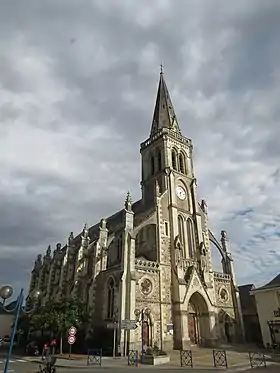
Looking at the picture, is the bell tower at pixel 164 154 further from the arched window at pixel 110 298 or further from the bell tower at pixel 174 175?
the arched window at pixel 110 298

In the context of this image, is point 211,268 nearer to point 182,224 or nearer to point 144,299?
point 182,224

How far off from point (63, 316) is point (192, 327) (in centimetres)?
1412

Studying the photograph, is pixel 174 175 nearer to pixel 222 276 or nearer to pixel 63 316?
pixel 222 276

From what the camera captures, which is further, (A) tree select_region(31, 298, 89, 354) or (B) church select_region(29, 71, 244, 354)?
(B) church select_region(29, 71, 244, 354)

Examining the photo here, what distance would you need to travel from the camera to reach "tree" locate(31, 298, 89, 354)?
2671 centimetres

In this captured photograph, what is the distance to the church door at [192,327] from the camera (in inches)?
1241

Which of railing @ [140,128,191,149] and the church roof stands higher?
railing @ [140,128,191,149]

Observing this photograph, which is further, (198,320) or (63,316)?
(198,320)

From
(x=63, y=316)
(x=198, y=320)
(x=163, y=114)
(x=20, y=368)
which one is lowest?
(x=20, y=368)

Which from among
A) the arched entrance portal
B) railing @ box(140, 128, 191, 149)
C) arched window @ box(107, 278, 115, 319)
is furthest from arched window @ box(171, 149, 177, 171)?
arched window @ box(107, 278, 115, 319)

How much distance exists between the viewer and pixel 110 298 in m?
29.3

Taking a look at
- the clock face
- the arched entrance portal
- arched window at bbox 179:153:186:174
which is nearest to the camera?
the arched entrance portal

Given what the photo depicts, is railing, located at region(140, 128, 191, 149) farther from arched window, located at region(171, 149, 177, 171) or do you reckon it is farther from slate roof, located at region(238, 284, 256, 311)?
slate roof, located at region(238, 284, 256, 311)

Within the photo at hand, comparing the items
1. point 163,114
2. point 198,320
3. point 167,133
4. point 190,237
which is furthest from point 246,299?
Result: point 163,114
